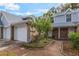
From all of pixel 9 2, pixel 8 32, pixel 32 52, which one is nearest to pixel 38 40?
pixel 32 52

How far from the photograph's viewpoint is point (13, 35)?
3842 millimetres

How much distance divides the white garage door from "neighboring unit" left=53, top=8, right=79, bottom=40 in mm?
451

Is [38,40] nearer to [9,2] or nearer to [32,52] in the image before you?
[32,52]

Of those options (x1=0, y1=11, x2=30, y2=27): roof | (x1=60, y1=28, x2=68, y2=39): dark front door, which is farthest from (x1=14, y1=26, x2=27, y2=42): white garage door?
(x1=60, y1=28, x2=68, y2=39): dark front door

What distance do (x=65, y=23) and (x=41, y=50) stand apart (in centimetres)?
54

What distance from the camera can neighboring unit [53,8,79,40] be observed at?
375 centimetres

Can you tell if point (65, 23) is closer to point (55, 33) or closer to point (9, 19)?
point (55, 33)

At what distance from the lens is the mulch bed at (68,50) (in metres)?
3.73

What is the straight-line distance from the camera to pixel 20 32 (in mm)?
3828

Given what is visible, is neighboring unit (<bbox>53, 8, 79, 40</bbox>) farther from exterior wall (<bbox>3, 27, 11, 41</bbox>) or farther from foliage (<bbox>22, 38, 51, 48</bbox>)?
exterior wall (<bbox>3, 27, 11, 41</bbox>)

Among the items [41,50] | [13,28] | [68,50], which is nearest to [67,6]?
[68,50]

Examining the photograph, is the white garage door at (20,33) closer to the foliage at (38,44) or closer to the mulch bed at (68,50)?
the foliage at (38,44)

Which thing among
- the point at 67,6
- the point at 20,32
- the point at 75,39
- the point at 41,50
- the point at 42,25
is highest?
the point at 67,6

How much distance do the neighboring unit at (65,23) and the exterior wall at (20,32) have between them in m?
0.45
